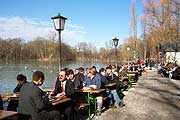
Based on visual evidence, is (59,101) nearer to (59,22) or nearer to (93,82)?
(93,82)

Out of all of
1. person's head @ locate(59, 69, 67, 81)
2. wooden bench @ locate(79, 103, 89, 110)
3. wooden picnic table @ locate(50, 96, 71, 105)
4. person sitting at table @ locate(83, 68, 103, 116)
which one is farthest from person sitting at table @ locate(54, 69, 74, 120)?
person sitting at table @ locate(83, 68, 103, 116)

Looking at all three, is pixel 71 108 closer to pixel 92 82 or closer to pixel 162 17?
pixel 92 82

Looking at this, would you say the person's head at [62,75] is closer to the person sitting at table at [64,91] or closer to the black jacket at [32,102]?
the person sitting at table at [64,91]

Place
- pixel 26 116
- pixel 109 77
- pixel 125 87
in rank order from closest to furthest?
Result: pixel 26 116 → pixel 109 77 → pixel 125 87

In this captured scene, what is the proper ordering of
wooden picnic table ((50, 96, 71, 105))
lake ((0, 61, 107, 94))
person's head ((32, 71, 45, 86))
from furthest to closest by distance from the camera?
lake ((0, 61, 107, 94))
wooden picnic table ((50, 96, 71, 105))
person's head ((32, 71, 45, 86))

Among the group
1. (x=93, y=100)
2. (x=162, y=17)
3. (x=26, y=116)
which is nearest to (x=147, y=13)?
(x=162, y=17)

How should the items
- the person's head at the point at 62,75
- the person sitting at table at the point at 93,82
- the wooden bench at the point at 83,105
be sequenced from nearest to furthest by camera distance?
the person's head at the point at 62,75 < the wooden bench at the point at 83,105 < the person sitting at table at the point at 93,82

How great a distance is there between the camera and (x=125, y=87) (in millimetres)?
14891

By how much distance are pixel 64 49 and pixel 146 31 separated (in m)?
52.1

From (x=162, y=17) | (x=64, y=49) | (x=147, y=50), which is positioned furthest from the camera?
(x=64, y=49)

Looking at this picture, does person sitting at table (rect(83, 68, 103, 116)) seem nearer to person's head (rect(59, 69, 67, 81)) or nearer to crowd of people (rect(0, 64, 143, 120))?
crowd of people (rect(0, 64, 143, 120))

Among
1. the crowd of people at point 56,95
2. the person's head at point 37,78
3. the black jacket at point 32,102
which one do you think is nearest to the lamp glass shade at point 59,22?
the crowd of people at point 56,95

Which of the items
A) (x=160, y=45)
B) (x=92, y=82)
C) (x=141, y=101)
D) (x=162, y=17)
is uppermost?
(x=162, y=17)

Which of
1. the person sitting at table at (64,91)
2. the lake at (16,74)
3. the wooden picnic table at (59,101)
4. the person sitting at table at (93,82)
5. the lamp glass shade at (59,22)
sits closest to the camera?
the wooden picnic table at (59,101)
